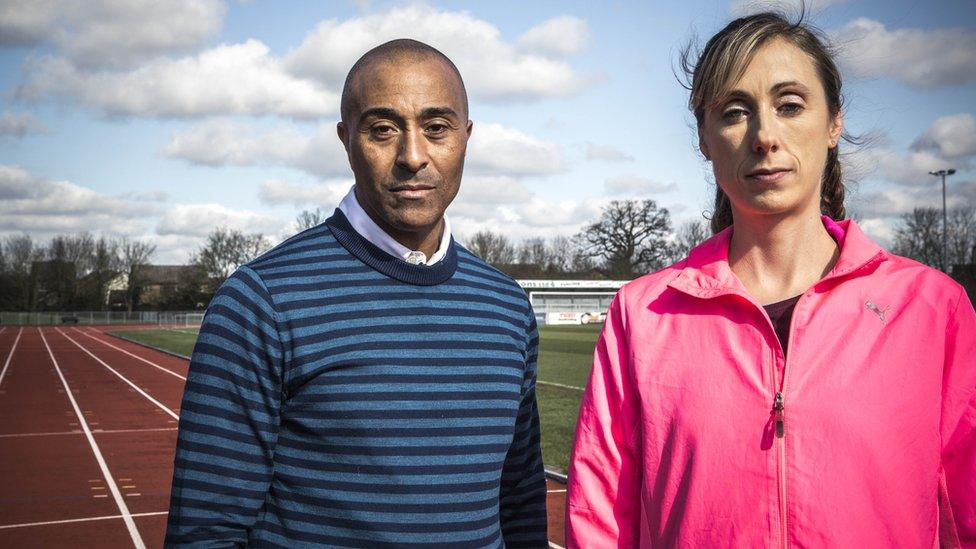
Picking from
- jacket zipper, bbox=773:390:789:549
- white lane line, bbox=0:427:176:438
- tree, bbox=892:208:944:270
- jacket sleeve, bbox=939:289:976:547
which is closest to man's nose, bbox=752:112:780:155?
jacket sleeve, bbox=939:289:976:547

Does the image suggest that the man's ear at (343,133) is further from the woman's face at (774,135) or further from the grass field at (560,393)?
the grass field at (560,393)

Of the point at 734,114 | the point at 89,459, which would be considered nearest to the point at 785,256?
the point at 734,114

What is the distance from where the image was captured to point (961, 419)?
2.04 m

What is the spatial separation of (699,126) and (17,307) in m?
91.2

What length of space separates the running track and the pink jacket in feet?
Answer: 20.3

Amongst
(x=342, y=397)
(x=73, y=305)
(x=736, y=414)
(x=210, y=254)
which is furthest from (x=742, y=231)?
(x=73, y=305)

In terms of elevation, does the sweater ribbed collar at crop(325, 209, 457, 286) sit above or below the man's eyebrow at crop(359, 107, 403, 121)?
below

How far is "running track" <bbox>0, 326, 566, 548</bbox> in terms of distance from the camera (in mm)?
9094

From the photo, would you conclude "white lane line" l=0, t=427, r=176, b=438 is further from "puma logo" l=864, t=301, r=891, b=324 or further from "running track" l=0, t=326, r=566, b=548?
"puma logo" l=864, t=301, r=891, b=324

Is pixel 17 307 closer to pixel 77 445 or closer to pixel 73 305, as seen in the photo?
pixel 73 305

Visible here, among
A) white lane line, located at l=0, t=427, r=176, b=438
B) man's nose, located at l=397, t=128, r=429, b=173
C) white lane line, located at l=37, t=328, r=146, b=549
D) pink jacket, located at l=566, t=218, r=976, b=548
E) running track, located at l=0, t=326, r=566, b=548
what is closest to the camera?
pink jacket, located at l=566, t=218, r=976, b=548

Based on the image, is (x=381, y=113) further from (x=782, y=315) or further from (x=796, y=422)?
(x=796, y=422)

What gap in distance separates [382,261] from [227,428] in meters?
0.63

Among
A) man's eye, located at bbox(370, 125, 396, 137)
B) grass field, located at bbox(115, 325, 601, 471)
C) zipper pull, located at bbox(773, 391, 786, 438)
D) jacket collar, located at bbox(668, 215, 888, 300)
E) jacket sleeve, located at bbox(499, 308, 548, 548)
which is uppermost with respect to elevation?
man's eye, located at bbox(370, 125, 396, 137)
